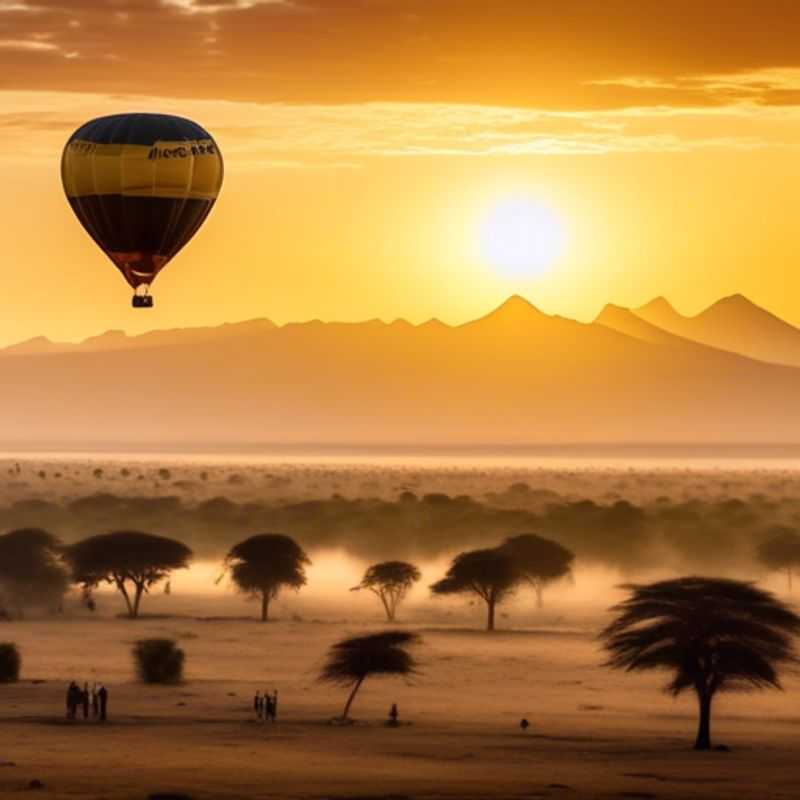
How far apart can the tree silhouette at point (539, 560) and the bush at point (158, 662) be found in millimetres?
33960

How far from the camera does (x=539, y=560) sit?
108188 mm

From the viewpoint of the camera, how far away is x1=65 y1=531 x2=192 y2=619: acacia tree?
328 feet

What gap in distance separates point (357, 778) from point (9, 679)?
2099 cm

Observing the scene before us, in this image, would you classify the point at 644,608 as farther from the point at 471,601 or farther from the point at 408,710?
the point at 471,601

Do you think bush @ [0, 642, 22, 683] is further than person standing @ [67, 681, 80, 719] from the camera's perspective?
Yes

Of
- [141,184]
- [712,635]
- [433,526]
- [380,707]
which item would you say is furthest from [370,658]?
[433,526]

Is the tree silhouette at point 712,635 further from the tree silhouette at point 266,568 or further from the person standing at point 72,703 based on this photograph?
the tree silhouette at point 266,568

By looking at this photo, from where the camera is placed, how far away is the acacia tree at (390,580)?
98.6m

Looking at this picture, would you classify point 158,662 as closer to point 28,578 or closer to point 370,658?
point 370,658

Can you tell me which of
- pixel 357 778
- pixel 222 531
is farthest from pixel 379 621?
pixel 222 531

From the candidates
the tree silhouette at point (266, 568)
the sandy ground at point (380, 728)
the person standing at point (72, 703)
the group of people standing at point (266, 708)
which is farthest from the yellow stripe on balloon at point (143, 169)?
the tree silhouette at point (266, 568)

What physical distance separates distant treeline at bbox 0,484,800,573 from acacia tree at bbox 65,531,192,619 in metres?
27.8

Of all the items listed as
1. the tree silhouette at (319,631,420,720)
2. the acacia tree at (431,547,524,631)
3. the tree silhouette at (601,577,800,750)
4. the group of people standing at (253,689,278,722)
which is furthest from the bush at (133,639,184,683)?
the acacia tree at (431,547,524,631)

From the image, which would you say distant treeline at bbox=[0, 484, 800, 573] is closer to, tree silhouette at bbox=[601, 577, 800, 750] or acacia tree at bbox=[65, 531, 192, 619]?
acacia tree at bbox=[65, 531, 192, 619]
